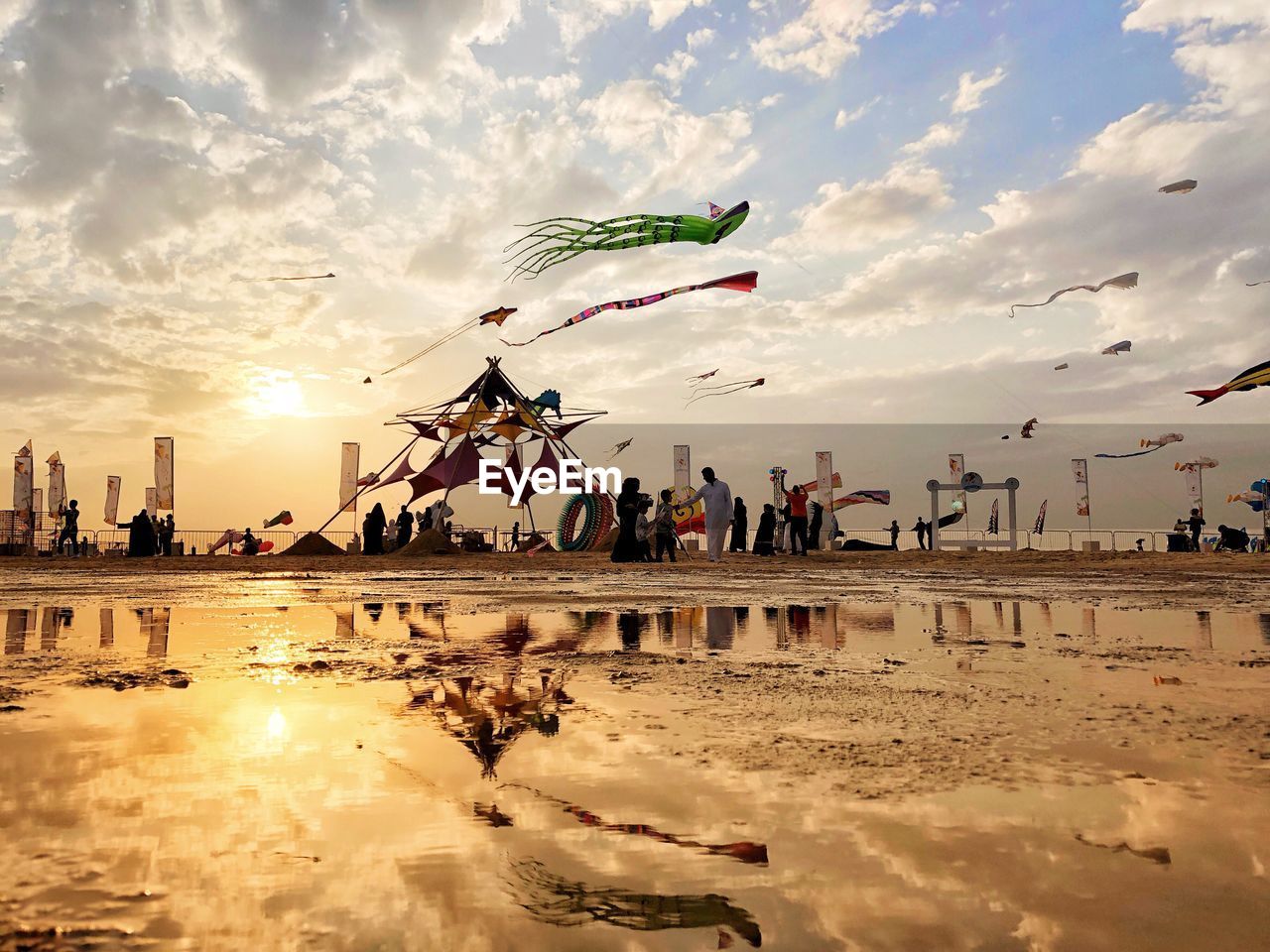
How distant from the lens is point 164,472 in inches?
1454

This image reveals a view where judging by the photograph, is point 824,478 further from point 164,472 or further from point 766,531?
point 164,472

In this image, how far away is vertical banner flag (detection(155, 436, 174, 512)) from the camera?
36.6 meters

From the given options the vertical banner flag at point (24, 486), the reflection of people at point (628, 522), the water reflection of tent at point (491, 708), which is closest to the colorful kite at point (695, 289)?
the reflection of people at point (628, 522)

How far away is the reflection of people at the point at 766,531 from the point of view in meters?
26.9

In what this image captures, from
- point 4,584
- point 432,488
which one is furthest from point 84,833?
point 432,488

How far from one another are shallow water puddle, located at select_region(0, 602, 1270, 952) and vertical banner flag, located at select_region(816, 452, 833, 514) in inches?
1355

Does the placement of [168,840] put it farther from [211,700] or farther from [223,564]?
[223,564]

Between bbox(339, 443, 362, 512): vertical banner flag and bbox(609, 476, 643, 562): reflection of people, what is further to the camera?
bbox(339, 443, 362, 512): vertical banner flag

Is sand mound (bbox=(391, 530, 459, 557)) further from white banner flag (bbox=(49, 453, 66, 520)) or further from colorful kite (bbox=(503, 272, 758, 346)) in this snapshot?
white banner flag (bbox=(49, 453, 66, 520))

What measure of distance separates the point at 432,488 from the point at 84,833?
26802 mm

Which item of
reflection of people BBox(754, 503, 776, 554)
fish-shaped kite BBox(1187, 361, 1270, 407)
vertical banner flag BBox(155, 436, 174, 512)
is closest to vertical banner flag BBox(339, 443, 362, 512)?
vertical banner flag BBox(155, 436, 174, 512)

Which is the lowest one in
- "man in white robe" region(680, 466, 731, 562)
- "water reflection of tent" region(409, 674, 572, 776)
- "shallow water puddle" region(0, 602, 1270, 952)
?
"shallow water puddle" region(0, 602, 1270, 952)

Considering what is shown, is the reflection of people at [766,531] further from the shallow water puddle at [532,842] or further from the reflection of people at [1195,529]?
the shallow water puddle at [532,842]

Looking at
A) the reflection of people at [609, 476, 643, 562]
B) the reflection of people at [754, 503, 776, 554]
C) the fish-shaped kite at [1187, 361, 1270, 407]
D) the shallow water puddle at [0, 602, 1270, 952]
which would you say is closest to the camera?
the shallow water puddle at [0, 602, 1270, 952]
